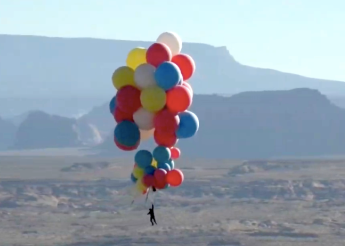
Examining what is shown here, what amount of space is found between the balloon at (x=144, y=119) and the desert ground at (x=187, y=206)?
45090 mm

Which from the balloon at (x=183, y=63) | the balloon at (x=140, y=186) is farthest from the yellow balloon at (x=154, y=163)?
the balloon at (x=183, y=63)

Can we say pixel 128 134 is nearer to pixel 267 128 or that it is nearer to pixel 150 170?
pixel 150 170

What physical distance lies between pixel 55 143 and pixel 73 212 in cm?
9184

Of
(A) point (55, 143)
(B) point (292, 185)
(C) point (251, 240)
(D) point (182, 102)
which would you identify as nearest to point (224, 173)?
(B) point (292, 185)

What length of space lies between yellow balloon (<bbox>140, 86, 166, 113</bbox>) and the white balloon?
3.26 ft

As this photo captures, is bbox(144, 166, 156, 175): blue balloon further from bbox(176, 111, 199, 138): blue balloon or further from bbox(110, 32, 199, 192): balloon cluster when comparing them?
bbox(176, 111, 199, 138): blue balloon

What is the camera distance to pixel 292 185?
95.1 metres

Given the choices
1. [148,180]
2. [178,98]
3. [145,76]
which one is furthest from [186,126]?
[148,180]

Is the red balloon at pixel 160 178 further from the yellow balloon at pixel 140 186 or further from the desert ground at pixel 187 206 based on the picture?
the desert ground at pixel 187 206

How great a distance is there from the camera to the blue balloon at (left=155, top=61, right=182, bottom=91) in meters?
19.2

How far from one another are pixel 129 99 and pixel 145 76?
21.5 inches

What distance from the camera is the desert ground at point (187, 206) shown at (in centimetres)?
6788

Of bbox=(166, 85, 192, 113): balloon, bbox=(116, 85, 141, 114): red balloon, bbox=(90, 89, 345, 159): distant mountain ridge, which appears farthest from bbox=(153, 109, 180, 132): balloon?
bbox=(90, 89, 345, 159): distant mountain ridge

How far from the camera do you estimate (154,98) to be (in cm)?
1930
